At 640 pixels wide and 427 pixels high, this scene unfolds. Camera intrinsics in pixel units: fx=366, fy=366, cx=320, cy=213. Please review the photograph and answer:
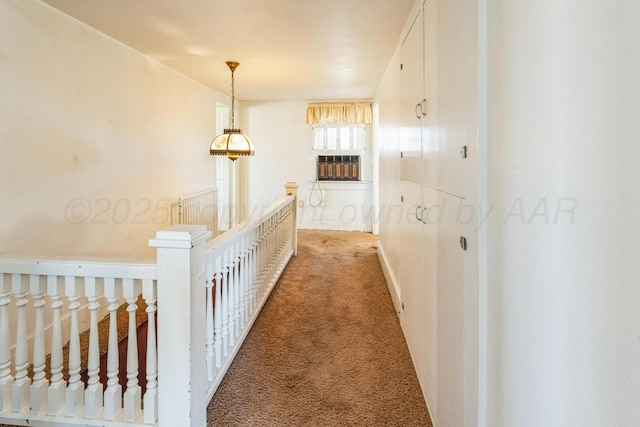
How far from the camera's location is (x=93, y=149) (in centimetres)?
290

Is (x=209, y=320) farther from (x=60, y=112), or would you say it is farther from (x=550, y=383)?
(x=60, y=112)

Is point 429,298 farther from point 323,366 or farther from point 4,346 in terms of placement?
point 4,346

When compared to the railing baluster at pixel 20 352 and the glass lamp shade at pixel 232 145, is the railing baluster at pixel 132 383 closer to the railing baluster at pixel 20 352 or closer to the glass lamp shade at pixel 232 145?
the railing baluster at pixel 20 352

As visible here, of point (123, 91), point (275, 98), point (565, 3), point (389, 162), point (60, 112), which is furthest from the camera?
point (275, 98)

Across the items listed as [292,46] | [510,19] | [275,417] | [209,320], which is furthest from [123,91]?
[510,19]

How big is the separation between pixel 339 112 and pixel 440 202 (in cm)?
496

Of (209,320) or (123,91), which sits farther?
(123,91)

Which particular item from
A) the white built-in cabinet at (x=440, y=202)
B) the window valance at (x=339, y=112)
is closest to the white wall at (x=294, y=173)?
the window valance at (x=339, y=112)

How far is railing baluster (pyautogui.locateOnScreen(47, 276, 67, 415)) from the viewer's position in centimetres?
146

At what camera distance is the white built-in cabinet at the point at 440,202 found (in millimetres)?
1170

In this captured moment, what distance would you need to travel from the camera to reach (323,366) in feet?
6.99

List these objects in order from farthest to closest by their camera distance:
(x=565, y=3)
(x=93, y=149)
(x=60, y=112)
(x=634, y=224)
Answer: (x=93, y=149) < (x=60, y=112) < (x=565, y=3) < (x=634, y=224)

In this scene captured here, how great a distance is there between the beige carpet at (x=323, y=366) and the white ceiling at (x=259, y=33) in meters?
2.21

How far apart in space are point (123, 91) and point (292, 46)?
1.55 metres
